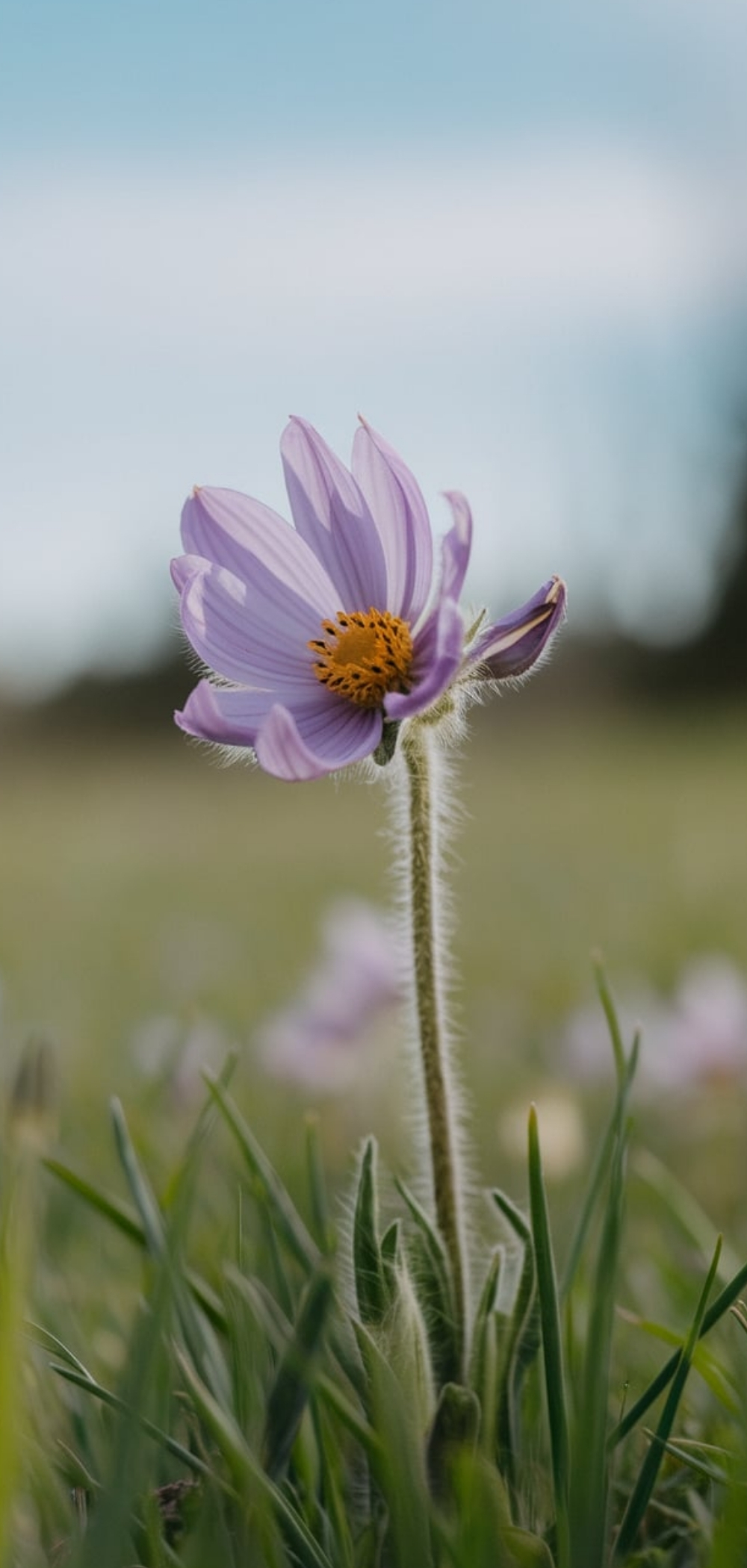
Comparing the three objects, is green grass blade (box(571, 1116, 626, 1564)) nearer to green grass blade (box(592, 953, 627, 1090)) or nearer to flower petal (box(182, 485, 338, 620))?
green grass blade (box(592, 953, 627, 1090))

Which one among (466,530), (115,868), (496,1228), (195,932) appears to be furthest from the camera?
(115,868)

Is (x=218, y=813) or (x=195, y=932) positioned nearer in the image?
(x=195, y=932)

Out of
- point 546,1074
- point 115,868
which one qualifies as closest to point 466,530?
point 546,1074

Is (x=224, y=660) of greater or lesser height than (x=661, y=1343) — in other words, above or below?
above

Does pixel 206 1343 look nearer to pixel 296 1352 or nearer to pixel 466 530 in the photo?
pixel 296 1352

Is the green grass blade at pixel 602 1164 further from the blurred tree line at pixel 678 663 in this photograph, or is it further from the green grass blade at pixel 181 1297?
the blurred tree line at pixel 678 663

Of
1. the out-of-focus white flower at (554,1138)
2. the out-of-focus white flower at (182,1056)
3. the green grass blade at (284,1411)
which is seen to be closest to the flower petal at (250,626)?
the green grass blade at (284,1411)

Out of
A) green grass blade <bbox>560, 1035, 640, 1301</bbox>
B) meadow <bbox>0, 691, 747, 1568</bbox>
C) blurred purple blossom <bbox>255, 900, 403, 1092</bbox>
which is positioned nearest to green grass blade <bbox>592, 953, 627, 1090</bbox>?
green grass blade <bbox>560, 1035, 640, 1301</bbox>
